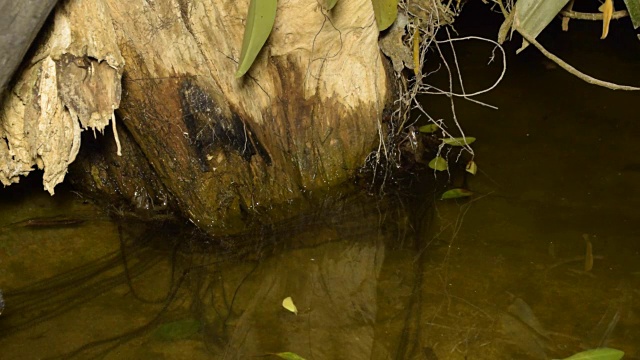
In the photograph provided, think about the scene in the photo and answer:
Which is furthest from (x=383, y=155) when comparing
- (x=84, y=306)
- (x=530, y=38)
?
(x=84, y=306)

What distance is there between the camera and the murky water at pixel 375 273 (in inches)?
75.5

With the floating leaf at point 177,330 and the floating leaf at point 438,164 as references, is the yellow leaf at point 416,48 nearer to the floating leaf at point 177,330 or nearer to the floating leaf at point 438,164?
the floating leaf at point 438,164

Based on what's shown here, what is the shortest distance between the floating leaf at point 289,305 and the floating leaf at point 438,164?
0.73 metres

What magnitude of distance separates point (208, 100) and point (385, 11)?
1.69 ft

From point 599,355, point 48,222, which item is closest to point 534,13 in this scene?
point 599,355

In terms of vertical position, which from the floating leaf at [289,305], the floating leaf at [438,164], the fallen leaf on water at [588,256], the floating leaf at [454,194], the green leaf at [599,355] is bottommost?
the fallen leaf on water at [588,256]

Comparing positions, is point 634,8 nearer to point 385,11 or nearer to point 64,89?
point 385,11

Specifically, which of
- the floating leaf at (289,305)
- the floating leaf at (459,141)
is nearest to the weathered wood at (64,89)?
the floating leaf at (289,305)

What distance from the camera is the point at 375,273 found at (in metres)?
2.17

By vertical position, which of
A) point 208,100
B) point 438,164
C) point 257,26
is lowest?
point 438,164

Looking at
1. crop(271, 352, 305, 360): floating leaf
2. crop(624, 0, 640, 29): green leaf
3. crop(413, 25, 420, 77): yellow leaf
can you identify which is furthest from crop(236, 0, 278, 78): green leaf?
crop(624, 0, 640, 29): green leaf

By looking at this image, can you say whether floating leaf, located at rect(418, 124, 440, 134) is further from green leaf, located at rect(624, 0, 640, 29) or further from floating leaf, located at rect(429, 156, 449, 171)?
green leaf, located at rect(624, 0, 640, 29)

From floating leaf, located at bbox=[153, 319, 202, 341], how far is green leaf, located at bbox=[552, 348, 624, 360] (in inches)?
33.6

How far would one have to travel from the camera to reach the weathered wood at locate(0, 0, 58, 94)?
147 cm
